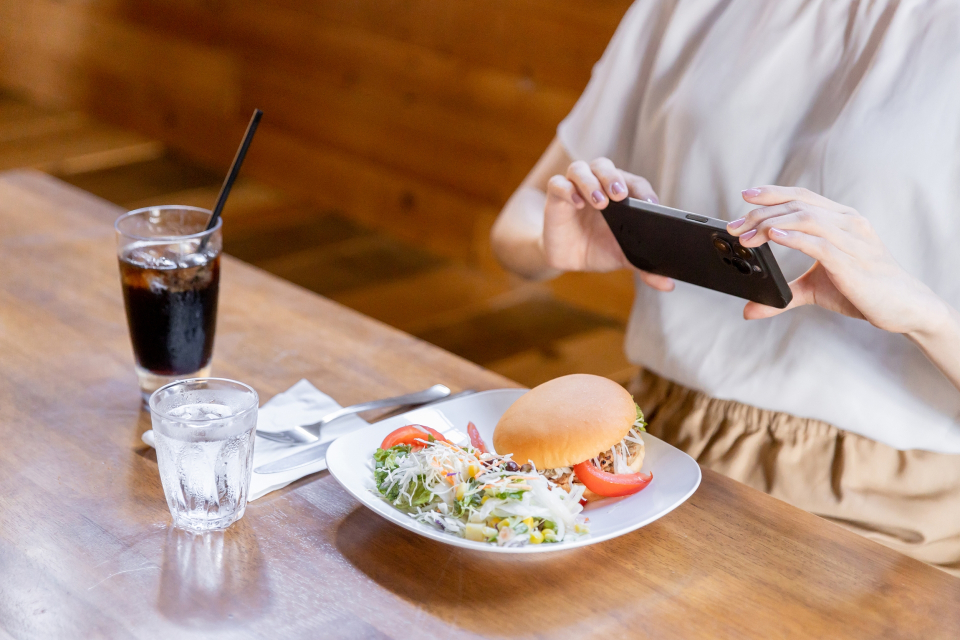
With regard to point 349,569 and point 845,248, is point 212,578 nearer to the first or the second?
point 349,569

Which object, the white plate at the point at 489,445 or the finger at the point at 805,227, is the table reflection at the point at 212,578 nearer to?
the white plate at the point at 489,445

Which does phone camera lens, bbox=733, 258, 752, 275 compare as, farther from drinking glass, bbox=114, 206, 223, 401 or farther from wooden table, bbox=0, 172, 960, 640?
drinking glass, bbox=114, 206, 223, 401

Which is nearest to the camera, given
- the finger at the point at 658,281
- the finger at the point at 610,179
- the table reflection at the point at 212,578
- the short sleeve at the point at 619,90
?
the table reflection at the point at 212,578

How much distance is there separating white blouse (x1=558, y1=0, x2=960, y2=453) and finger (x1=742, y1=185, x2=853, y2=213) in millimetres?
180

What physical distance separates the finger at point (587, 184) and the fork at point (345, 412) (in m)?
0.27

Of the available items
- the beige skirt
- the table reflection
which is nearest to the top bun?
the table reflection

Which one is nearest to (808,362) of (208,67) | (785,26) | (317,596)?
(785,26)

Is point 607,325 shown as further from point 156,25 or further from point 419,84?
point 156,25

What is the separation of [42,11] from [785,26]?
466 cm

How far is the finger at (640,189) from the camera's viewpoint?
1.13 m

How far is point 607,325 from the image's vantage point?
10.4ft

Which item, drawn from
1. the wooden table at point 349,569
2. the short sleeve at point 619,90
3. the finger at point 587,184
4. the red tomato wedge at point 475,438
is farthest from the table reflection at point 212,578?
the short sleeve at point 619,90

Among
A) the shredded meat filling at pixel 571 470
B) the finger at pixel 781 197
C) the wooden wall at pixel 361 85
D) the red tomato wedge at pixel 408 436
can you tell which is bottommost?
the wooden wall at pixel 361 85

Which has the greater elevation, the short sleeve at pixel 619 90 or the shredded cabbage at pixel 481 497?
the short sleeve at pixel 619 90
